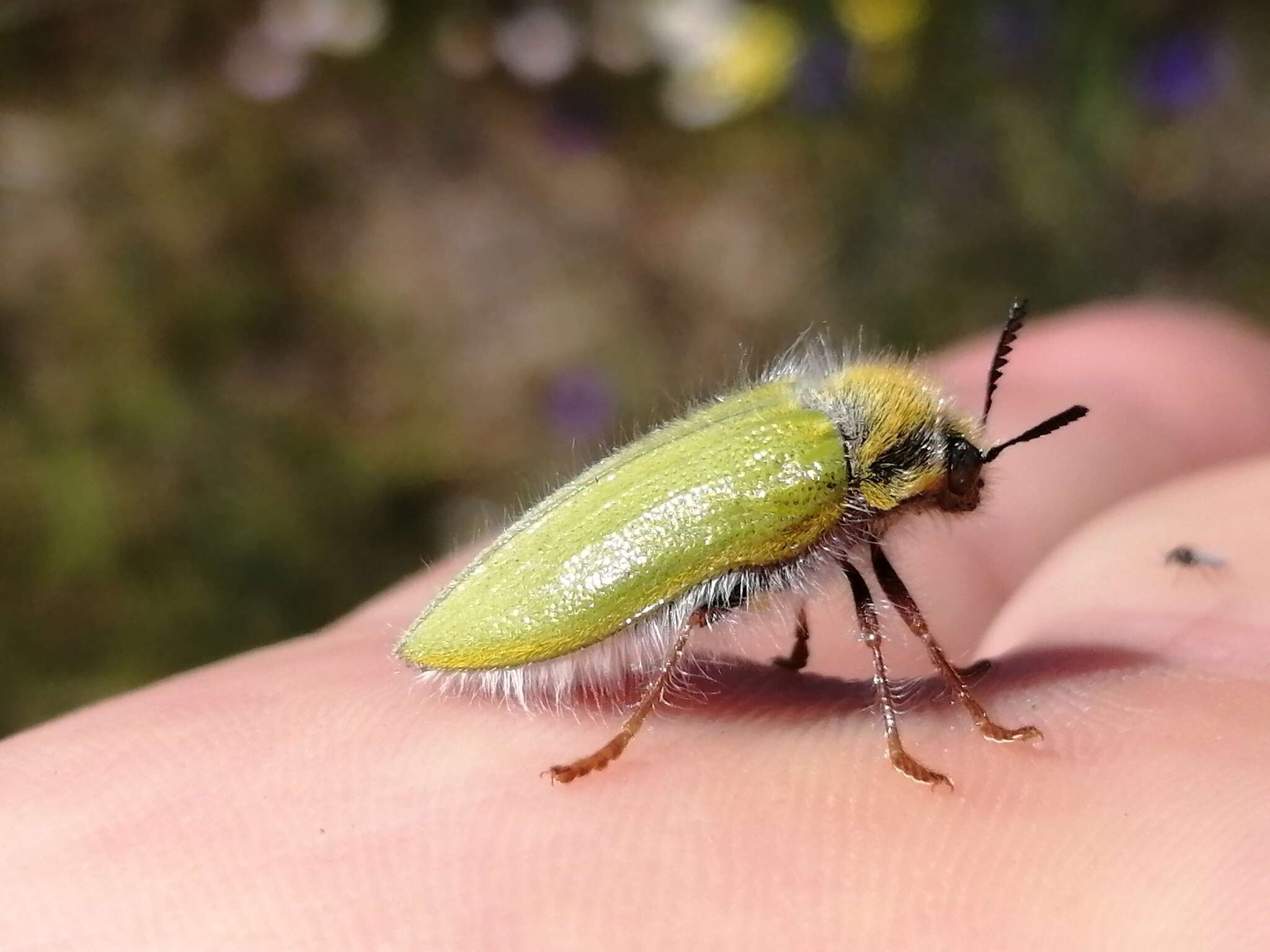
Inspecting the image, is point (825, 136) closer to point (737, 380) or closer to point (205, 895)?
point (737, 380)

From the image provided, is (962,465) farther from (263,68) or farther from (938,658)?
(263,68)

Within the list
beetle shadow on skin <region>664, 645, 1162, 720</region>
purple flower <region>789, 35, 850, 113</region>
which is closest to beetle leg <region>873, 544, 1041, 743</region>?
beetle shadow on skin <region>664, 645, 1162, 720</region>

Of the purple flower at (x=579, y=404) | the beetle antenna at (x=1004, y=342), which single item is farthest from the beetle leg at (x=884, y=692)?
the purple flower at (x=579, y=404)

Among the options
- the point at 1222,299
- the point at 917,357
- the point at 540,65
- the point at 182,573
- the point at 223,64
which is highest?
the point at 223,64

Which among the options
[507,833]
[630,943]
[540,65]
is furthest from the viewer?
[540,65]

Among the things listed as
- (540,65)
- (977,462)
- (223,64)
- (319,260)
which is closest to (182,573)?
(319,260)

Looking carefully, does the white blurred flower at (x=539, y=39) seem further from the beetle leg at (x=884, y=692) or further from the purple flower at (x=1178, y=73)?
the beetle leg at (x=884, y=692)
